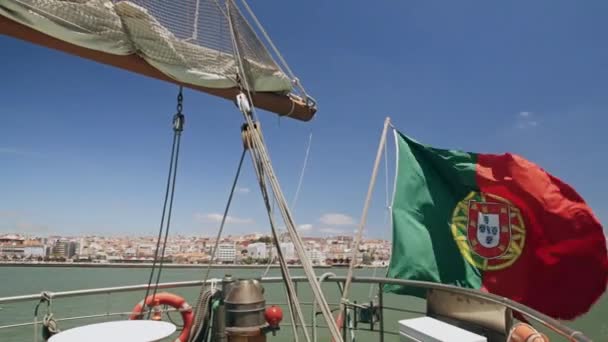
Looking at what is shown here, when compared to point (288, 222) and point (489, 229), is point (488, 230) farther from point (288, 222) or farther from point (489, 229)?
point (288, 222)

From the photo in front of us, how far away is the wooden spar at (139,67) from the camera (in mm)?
2092

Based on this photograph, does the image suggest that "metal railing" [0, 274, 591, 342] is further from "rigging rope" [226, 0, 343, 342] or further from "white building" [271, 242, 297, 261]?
"rigging rope" [226, 0, 343, 342]

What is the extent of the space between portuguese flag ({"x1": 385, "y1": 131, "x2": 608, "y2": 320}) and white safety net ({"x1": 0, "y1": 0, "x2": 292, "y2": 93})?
157 cm

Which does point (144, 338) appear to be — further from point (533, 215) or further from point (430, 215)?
point (533, 215)

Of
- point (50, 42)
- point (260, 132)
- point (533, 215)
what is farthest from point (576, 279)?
point (50, 42)

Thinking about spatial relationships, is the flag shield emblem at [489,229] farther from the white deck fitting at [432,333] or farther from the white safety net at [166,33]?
the white safety net at [166,33]

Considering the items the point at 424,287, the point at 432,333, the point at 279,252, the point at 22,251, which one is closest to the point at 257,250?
the point at 22,251

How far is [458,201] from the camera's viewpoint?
356 cm

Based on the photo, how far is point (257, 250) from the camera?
83.1m

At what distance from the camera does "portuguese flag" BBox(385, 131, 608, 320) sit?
10.2 feet

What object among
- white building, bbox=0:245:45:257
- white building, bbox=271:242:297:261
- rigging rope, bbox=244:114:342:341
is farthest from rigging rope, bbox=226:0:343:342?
white building, bbox=0:245:45:257

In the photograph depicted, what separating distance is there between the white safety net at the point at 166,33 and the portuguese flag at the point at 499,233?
1.57 meters

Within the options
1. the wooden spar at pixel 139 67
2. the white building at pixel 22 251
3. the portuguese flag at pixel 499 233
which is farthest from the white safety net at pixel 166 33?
the white building at pixel 22 251

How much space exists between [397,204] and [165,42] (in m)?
2.33
